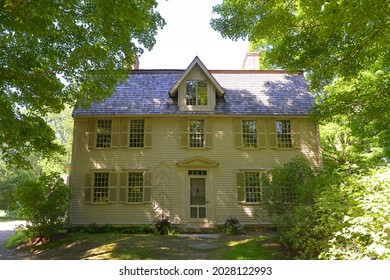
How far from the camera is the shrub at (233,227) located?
12.3 m

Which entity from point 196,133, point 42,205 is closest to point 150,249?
point 42,205

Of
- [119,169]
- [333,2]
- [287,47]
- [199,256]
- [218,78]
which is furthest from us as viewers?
[218,78]

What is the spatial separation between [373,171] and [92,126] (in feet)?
39.9

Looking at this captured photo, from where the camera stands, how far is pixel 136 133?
14.4m

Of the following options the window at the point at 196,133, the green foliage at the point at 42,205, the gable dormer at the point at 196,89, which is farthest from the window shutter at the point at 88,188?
the gable dormer at the point at 196,89

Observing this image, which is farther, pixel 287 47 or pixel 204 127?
pixel 204 127

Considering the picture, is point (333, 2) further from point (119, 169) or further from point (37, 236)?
point (37, 236)

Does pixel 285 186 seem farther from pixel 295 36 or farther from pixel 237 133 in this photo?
pixel 237 133

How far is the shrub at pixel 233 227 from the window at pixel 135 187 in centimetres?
412

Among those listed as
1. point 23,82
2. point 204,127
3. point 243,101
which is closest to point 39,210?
point 23,82

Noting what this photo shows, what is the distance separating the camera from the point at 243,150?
14289 millimetres

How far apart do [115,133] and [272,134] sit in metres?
7.67

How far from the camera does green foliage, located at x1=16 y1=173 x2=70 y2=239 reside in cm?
1112

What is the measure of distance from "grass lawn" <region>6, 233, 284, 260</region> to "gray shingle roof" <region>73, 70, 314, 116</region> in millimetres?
6150
